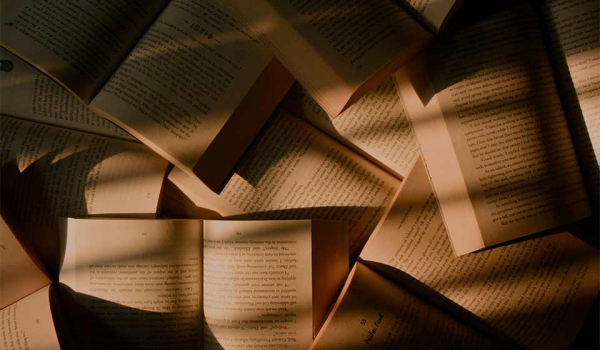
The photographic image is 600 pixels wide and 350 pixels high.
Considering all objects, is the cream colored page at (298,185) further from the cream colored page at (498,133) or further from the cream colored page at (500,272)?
the cream colored page at (498,133)

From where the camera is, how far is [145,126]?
85 cm

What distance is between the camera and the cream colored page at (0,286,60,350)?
0.89m

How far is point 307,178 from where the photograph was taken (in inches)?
38.2

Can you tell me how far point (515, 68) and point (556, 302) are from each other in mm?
410

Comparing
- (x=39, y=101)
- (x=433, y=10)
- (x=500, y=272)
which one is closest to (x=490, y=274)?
(x=500, y=272)

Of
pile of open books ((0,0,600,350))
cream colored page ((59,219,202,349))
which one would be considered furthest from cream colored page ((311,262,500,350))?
cream colored page ((59,219,202,349))

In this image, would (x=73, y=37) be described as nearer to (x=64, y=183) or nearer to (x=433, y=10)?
(x=64, y=183)

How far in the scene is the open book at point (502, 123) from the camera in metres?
0.85

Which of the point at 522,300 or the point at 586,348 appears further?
the point at 586,348

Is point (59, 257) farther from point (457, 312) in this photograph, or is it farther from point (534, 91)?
point (534, 91)

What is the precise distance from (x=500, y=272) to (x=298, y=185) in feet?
1.26

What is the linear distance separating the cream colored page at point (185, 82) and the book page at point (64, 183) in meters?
0.14

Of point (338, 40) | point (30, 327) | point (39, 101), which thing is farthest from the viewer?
point (39, 101)

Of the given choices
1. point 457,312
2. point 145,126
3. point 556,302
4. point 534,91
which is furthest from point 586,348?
point 145,126
